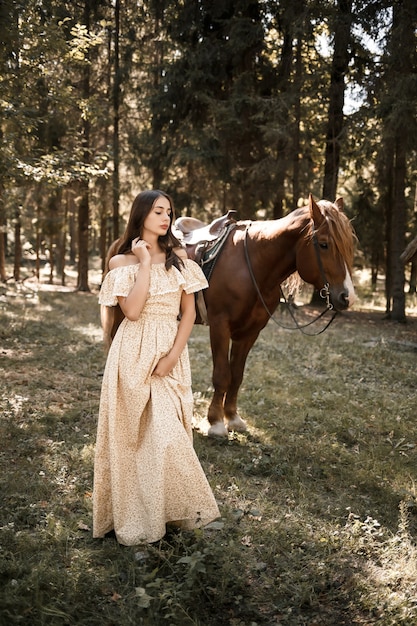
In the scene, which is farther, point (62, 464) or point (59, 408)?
point (59, 408)

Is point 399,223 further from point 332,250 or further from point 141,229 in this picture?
point 141,229

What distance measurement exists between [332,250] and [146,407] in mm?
2128

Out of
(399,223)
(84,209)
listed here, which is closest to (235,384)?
(399,223)

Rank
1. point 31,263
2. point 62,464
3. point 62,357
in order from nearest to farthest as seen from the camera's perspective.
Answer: point 62,464 < point 62,357 < point 31,263

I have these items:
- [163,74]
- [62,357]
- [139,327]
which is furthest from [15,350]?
[163,74]

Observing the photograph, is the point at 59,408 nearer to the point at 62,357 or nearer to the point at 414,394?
the point at 62,357

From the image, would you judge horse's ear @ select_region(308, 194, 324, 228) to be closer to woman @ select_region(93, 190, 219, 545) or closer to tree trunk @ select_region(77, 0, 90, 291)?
woman @ select_region(93, 190, 219, 545)

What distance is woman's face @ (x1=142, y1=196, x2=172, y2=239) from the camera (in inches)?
120

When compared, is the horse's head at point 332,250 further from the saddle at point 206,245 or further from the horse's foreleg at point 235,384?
the horse's foreleg at point 235,384

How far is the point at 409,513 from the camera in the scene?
143 inches

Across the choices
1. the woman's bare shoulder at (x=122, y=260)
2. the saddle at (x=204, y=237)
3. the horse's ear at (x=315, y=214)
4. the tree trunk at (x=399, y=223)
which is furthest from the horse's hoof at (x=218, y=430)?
the tree trunk at (x=399, y=223)

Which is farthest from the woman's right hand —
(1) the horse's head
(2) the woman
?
(1) the horse's head

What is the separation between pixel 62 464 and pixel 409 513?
108 inches

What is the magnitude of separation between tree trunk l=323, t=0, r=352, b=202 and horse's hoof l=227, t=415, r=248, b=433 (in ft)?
29.8
